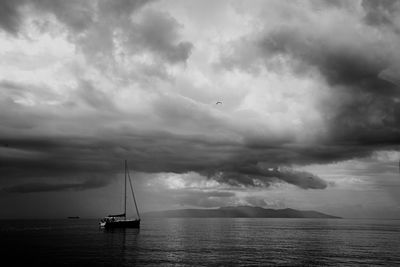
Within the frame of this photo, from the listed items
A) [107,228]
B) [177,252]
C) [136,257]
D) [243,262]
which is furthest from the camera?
[107,228]

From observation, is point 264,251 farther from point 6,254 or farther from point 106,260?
point 6,254

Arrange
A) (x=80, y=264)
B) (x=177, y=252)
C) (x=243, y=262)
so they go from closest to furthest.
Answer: (x=80, y=264), (x=243, y=262), (x=177, y=252)

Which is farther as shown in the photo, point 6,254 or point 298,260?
point 6,254

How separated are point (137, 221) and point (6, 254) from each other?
101401 millimetres

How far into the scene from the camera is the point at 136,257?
83.6 meters

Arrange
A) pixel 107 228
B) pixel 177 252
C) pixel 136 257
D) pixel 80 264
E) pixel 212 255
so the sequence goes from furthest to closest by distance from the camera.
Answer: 1. pixel 107 228
2. pixel 177 252
3. pixel 212 255
4. pixel 136 257
5. pixel 80 264

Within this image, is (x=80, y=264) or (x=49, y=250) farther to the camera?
(x=49, y=250)

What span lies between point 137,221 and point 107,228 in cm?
1472

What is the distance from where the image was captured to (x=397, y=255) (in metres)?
91.6

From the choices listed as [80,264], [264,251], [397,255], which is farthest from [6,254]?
[397,255]

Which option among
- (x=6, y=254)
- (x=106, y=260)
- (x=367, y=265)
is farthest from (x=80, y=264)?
(x=367, y=265)

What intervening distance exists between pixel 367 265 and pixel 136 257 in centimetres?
4845

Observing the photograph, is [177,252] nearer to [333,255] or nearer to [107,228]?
[333,255]

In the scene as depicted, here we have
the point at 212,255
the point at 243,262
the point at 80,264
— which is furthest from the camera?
the point at 212,255
